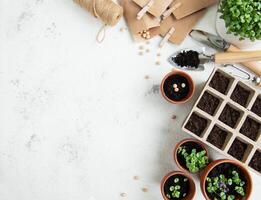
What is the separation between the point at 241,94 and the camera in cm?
118

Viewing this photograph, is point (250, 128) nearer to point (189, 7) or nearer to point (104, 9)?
point (189, 7)

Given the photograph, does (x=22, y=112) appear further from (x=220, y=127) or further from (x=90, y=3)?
(x=220, y=127)

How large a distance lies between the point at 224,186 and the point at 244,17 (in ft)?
1.52

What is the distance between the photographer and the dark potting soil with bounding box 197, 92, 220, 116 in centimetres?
117

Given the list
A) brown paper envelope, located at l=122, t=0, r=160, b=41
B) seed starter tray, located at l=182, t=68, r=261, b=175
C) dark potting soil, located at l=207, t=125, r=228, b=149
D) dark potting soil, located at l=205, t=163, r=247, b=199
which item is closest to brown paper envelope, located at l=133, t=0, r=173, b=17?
brown paper envelope, located at l=122, t=0, r=160, b=41

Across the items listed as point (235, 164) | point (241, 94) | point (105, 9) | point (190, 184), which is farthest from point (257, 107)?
point (105, 9)

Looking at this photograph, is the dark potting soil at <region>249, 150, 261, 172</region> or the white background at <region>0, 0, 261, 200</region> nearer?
the dark potting soil at <region>249, 150, 261, 172</region>

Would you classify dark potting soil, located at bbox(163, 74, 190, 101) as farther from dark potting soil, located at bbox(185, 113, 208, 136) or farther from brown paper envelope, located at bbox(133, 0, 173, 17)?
brown paper envelope, located at bbox(133, 0, 173, 17)

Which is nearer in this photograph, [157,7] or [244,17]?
[244,17]

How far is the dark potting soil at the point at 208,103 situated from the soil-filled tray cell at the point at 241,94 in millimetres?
50

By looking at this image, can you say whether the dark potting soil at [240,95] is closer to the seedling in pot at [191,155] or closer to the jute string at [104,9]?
the seedling in pot at [191,155]

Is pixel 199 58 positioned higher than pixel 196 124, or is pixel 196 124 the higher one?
pixel 199 58

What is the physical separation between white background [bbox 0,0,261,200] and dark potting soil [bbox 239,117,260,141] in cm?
17

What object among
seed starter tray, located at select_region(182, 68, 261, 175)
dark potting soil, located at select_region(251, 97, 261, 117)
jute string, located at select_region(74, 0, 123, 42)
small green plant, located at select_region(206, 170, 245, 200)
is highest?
jute string, located at select_region(74, 0, 123, 42)
